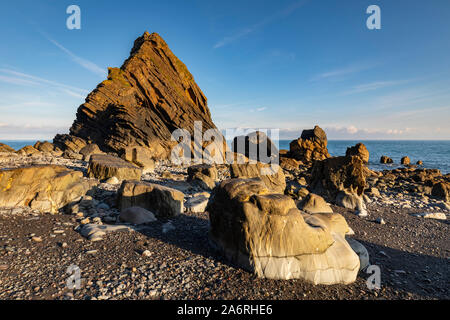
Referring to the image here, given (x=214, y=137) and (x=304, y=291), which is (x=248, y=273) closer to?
(x=304, y=291)

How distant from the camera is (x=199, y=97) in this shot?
38281mm

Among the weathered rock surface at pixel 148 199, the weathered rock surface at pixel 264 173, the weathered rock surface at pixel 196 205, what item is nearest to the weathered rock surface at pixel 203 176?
the weathered rock surface at pixel 264 173

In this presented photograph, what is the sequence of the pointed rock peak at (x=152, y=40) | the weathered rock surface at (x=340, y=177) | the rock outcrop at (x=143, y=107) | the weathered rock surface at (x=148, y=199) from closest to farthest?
the weathered rock surface at (x=148, y=199) → the weathered rock surface at (x=340, y=177) → the rock outcrop at (x=143, y=107) → the pointed rock peak at (x=152, y=40)

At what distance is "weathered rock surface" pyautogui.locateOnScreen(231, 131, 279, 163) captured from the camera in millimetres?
31062

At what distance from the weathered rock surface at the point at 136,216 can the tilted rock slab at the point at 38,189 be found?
2373 millimetres

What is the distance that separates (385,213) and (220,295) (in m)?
11.9

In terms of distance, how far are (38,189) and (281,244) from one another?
28.5 ft

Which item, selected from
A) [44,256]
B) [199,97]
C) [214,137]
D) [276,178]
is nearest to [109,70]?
[199,97]

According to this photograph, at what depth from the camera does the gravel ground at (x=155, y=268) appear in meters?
4.41

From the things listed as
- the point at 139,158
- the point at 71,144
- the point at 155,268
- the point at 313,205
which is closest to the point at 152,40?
the point at 71,144

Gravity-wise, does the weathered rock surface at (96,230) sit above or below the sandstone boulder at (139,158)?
below

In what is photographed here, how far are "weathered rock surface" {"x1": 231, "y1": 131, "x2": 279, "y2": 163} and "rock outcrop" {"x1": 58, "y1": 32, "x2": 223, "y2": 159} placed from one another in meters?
7.16

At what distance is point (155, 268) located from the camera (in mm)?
5137

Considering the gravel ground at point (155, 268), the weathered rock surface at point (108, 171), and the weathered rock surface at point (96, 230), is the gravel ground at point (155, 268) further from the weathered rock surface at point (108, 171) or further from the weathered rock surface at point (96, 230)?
the weathered rock surface at point (108, 171)
